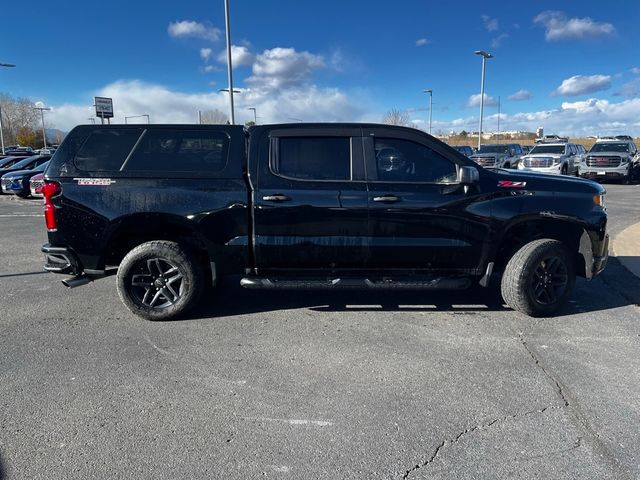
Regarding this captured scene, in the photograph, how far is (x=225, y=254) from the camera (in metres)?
4.50

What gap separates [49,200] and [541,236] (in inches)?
198

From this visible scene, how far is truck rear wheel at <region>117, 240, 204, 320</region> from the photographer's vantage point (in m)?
4.51

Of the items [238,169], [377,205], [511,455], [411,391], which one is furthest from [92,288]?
[511,455]

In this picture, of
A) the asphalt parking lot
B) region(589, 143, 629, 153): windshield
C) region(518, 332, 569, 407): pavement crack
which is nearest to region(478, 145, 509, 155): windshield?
region(589, 143, 629, 153): windshield

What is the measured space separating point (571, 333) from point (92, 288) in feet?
18.1

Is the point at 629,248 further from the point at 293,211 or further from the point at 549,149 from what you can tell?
the point at 549,149

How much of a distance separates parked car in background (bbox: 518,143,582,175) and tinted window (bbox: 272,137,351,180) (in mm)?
18487

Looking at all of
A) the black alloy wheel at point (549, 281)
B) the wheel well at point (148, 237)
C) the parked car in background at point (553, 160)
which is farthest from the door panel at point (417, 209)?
the parked car in background at point (553, 160)

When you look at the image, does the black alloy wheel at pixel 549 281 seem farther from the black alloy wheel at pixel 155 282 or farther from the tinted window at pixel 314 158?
the black alloy wheel at pixel 155 282

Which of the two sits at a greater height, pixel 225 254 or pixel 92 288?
pixel 225 254

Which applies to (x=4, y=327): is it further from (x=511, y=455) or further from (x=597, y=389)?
(x=597, y=389)

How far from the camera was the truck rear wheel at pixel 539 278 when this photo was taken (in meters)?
4.57

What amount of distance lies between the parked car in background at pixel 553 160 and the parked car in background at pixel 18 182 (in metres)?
21.0

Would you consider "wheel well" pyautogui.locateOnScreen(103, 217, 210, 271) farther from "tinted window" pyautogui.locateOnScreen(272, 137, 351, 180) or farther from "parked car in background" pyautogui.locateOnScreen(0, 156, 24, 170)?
"parked car in background" pyautogui.locateOnScreen(0, 156, 24, 170)
